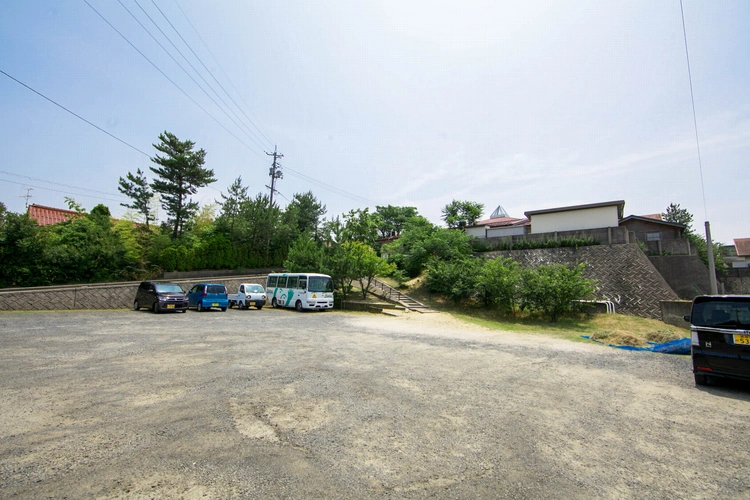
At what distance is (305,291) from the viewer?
20.4m

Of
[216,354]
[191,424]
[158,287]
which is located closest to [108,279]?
[158,287]

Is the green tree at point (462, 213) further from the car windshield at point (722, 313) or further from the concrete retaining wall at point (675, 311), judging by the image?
the car windshield at point (722, 313)

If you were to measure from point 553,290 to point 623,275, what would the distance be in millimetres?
6893

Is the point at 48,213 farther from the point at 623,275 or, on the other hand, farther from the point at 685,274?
the point at 685,274

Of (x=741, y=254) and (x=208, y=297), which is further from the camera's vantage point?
A: (x=741, y=254)

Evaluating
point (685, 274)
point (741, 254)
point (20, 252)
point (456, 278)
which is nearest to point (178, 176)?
point (20, 252)

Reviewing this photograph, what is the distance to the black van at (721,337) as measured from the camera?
237 inches

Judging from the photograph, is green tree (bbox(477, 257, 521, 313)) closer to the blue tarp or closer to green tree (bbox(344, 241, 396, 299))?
green tree (bbox(344, 241, 396, 299))

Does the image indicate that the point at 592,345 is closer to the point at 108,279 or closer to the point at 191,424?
the point at 191,424

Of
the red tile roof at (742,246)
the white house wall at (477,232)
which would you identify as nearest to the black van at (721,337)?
the white house wall at (477,232)

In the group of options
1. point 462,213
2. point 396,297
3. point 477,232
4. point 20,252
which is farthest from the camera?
point 462,213

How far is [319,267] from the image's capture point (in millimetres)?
22922

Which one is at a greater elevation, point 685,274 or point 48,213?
point 48,213

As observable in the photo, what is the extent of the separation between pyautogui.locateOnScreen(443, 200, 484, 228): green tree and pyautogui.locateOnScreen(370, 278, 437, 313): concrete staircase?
19.1 metres
